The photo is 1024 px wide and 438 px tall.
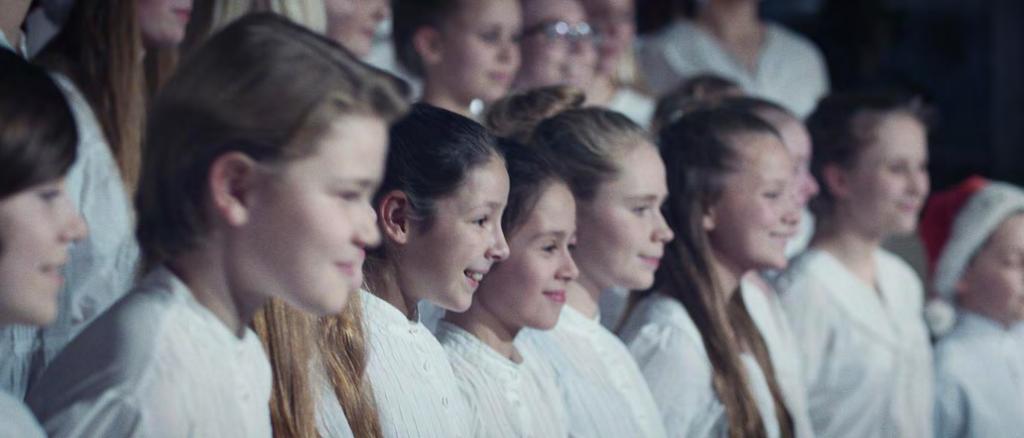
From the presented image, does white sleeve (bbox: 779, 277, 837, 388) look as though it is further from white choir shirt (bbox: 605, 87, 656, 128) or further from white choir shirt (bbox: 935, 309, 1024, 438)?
white choir shirt (bbox: 605, 87, 656, 128)

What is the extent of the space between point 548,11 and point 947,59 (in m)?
2.94

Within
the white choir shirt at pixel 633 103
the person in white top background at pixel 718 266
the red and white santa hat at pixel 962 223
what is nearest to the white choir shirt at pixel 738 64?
the white choir shirt at pixel 633 103

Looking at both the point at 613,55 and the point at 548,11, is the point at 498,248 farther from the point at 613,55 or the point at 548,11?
the point at 613,55

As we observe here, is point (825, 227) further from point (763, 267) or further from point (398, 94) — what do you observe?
point (398, 94)

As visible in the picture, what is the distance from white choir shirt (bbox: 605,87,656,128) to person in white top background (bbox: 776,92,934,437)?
52 centimetres

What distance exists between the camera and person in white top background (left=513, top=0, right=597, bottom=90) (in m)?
3.33

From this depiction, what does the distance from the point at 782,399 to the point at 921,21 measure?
3.47 m

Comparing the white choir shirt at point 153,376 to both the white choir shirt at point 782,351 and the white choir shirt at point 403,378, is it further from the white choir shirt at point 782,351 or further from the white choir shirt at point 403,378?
the white choir shirt at point 782,351

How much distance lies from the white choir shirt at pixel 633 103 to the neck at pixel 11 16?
184cm

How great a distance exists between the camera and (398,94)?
1.52 meters

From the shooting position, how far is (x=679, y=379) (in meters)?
2.51

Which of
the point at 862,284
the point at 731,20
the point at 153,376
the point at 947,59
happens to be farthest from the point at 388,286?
the point at 947,59

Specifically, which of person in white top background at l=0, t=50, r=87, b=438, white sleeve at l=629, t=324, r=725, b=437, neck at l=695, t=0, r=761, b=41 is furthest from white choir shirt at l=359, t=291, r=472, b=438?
neck at l=695, t=0, r=761, b=41

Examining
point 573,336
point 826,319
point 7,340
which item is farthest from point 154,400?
point 826,319
